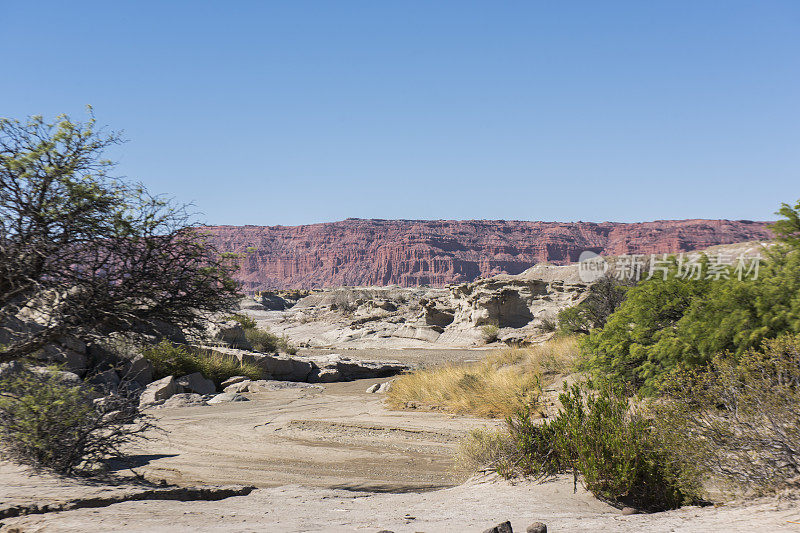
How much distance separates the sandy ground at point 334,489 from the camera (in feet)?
16.8

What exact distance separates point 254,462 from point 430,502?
411cm

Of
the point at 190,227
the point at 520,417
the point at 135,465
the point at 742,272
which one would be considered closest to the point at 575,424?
the point at 520,417

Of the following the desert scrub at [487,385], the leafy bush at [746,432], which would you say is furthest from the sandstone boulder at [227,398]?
the leafy bush at [746,432]

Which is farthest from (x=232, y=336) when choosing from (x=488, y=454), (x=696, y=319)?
(x=696, y=319)

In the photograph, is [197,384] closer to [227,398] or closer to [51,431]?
[227,398]

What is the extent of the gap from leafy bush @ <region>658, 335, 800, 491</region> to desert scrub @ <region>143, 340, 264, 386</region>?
1492cm

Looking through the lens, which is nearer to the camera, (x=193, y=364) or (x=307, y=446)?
(x=307, y=446)

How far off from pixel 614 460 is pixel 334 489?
3.64 metres

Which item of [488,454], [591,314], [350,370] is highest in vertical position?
[591,314]

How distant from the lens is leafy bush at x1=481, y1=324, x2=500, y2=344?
3331cm

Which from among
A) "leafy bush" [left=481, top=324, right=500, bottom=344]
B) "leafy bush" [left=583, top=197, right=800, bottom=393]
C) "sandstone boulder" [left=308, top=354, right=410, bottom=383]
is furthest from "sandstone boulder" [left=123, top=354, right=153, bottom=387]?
"leafy bush" [left=481, top=324, right=500, bottom=344]

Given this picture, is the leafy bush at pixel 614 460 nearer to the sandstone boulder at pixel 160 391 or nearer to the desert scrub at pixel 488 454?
the desert scrub at pixel 488 454

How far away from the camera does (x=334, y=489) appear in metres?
7.57

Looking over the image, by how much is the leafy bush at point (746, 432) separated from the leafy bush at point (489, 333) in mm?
26953
